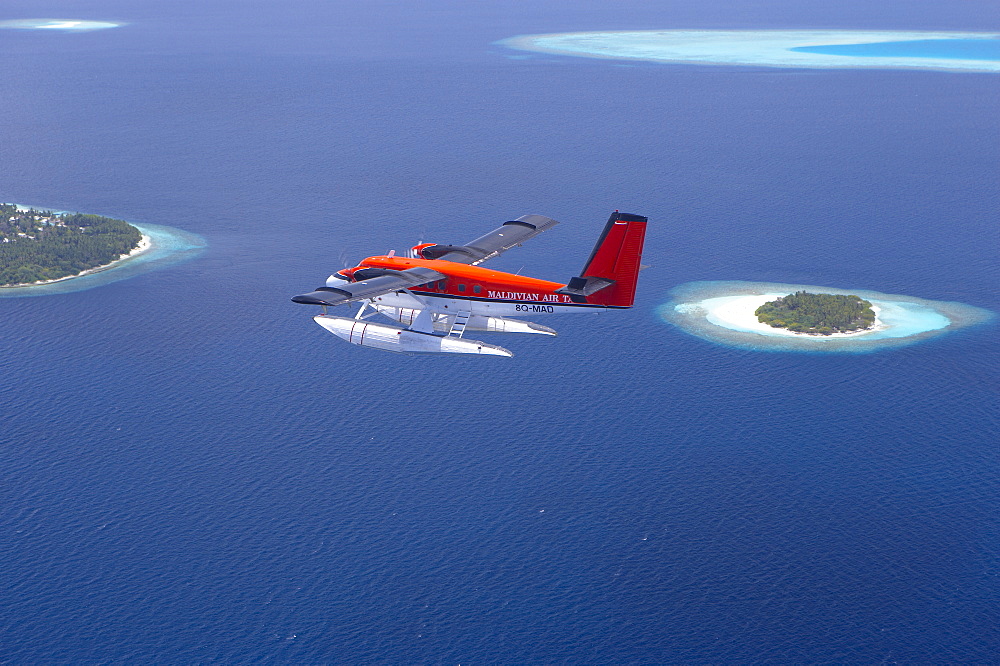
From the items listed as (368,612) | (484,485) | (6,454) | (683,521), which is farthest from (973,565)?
(6,454)

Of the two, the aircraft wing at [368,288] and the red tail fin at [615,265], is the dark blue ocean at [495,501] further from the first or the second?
the aircraft wing at [368,288]

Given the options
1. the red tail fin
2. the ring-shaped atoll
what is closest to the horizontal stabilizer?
the red tail fin

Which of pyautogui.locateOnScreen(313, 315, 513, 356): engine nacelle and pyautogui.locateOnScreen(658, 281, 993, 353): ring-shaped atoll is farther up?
pyautogui.locateOnScreen(313, 315, 513, 356): engine nacelle

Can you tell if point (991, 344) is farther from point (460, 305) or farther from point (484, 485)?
point (460, 305)

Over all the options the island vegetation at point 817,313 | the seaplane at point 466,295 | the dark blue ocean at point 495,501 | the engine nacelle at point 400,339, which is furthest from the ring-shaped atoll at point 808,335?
the engine nacelle at point 400,339

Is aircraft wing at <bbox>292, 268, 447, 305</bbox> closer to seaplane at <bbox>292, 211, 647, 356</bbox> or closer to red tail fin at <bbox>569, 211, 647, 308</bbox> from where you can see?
seaplane at <bbox>292, 211, 647, 356</bbox>

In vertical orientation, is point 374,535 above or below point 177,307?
below

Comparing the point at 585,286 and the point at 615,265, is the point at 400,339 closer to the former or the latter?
the point at 585,286
